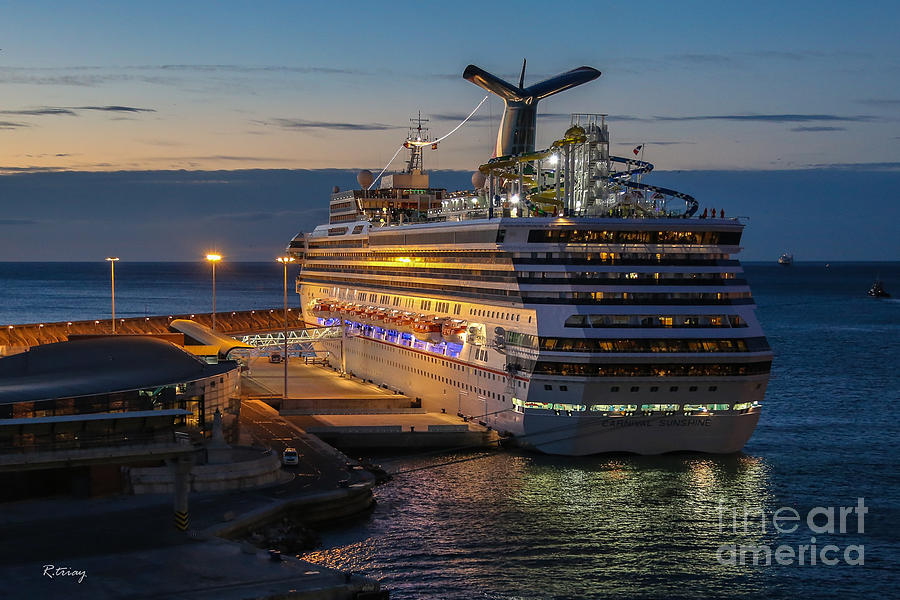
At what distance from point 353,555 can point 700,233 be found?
2222 cm

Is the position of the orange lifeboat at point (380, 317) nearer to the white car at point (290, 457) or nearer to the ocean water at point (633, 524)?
the ocean water at point (633, 524)

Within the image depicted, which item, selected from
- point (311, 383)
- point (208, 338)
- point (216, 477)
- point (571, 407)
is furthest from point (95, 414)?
point (311, 383)

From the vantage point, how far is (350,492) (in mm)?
39250

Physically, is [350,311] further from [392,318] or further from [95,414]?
[95,414]

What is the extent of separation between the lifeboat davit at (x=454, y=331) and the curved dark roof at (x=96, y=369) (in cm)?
1228

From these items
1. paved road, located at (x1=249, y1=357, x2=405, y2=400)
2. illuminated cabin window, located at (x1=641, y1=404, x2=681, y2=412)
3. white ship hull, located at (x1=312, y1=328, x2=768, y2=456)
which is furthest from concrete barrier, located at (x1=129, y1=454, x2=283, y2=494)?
paved road, located at (x1=249, y1=357, x2=405, y2=400)

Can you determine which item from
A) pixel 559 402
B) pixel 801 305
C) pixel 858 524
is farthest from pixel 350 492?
pixel 801 305

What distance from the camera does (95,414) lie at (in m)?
38.1

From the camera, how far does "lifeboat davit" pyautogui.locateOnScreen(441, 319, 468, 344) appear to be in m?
55.8

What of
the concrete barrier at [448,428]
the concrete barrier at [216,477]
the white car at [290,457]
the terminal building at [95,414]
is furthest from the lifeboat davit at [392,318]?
the concrete barrier at [216,477]

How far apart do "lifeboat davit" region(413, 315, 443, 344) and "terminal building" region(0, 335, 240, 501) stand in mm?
15236

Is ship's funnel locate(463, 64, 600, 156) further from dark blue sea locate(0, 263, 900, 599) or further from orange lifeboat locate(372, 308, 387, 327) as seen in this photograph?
dark blue sea locate(0, 263, 900, 599)
